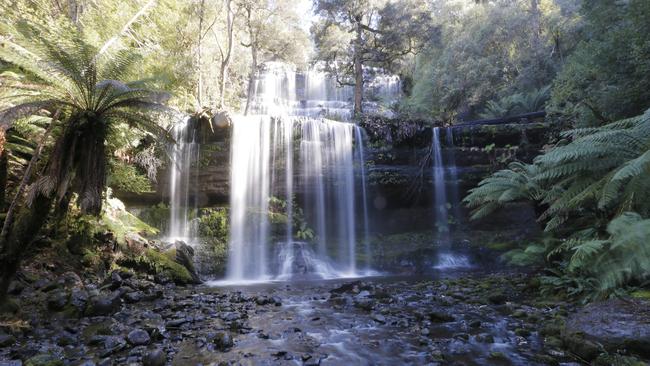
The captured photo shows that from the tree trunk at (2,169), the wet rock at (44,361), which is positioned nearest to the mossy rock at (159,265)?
the tree trunk at (2,169)

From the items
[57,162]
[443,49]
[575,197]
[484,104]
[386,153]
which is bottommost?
[575,197]

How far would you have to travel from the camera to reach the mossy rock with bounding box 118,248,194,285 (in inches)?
292

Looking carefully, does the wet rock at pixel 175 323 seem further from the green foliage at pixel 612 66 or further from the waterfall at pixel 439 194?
the waterfall at pixel 439 194

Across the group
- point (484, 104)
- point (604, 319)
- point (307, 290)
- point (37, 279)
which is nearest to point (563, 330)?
point (604, 319)

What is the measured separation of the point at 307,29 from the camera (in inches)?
735

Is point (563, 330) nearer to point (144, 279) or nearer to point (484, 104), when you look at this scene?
point (144, 279)

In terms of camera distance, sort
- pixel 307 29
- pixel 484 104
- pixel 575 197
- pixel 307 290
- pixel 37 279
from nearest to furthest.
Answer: pixel 575 197, pixel 37 279, pixel 307 290, pixel 484 104, pixel 307 29

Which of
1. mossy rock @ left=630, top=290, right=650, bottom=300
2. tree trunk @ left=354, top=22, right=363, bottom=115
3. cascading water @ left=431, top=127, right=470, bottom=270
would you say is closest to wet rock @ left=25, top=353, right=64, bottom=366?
mossy rock @ left=630, top=290, right=650, bottom=300

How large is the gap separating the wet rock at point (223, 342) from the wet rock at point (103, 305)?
1782 mm

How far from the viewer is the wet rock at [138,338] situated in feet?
12.0

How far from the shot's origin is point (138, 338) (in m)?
3.71

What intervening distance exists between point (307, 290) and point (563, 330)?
4.71m

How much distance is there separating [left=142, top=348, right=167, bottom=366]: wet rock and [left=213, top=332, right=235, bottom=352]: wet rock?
21.6 inches

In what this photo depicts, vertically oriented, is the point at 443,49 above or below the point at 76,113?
above
